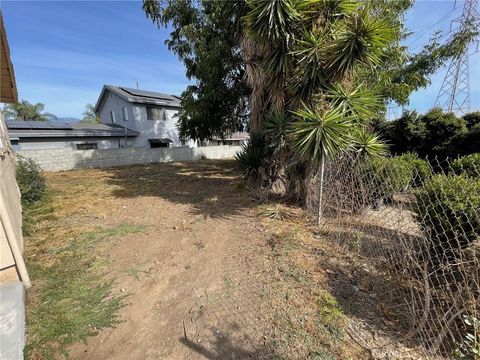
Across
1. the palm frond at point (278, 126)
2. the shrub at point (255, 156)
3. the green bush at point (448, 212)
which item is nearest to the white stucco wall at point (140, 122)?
the shrub at point (255, 156)

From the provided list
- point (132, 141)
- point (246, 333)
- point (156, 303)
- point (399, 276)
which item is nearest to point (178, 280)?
point (156, 303)

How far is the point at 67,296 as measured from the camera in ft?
9.19

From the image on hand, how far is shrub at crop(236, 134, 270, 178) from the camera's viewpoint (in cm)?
632

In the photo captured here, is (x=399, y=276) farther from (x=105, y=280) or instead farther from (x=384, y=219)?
(x=105, y=280)

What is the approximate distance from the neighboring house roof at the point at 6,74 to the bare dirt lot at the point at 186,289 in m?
3.79

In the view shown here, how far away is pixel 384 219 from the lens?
15.4 ft

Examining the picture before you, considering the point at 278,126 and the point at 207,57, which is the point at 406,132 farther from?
the point at 207,57

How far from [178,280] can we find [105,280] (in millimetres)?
928

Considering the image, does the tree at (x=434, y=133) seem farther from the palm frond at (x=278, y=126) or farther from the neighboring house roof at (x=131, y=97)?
the neighboring house roof at (x=131, y=97)

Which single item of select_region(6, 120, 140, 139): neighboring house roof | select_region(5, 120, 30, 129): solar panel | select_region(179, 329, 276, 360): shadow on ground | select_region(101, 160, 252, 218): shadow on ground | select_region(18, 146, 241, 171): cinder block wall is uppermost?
select_region(5, 120, 30, 129): solar panel

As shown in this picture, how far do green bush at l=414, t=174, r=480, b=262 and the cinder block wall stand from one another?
593 inches

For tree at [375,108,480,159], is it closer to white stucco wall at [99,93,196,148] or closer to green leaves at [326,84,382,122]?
green leaves at [326,84,382,122]

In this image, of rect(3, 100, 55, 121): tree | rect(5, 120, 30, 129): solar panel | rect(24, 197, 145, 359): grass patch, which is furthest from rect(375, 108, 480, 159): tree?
rect(3, 100, 55, 121): tree

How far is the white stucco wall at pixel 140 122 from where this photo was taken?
19.8 m
